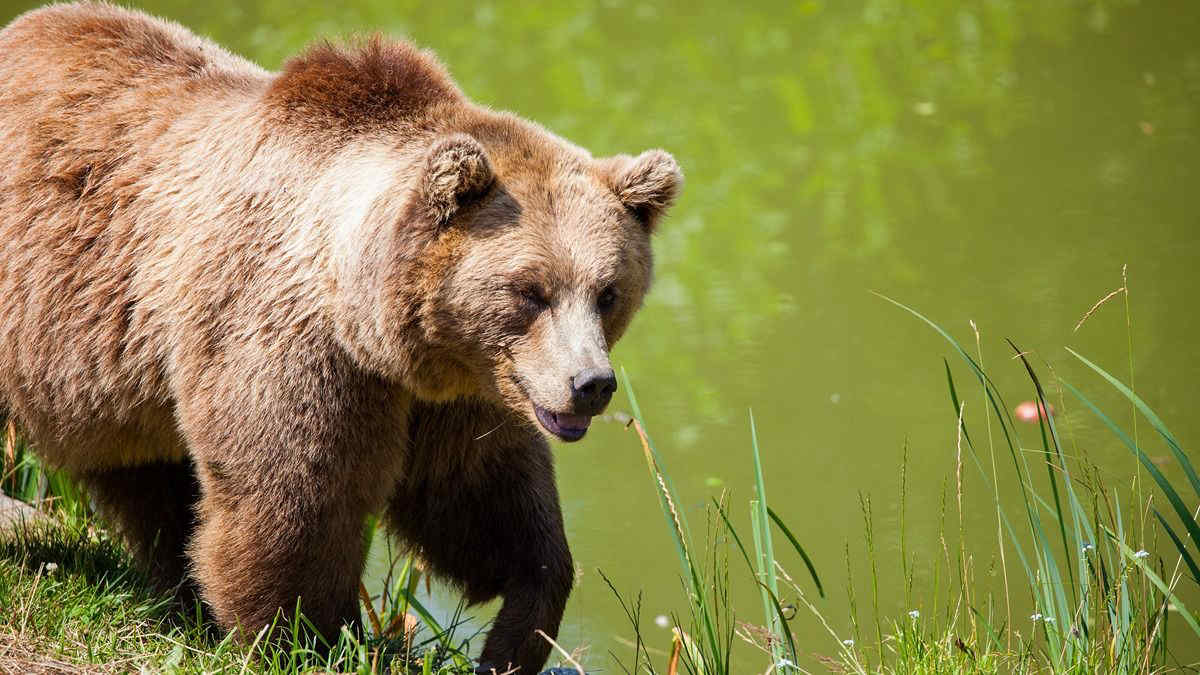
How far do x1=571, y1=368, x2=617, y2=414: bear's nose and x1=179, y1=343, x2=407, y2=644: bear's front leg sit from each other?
659 mm

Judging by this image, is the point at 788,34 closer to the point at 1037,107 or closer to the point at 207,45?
the point at 1037,107

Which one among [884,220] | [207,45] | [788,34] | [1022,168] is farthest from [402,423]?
[788,34]

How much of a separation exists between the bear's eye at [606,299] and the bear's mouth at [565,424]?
0.33m

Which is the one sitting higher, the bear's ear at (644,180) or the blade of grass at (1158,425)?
the bear's ear at (644,180)

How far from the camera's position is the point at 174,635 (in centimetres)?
469

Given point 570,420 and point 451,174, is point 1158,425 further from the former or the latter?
point 451,174

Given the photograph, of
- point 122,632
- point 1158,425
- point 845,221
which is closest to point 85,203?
point 122,632

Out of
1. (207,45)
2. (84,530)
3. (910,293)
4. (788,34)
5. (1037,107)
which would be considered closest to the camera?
(207,45)

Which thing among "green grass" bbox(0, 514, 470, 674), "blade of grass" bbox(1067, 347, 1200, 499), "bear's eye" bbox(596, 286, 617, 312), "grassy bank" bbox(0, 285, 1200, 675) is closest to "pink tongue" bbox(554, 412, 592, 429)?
"grassy bank" bbox(0, 285, 1200, 675)

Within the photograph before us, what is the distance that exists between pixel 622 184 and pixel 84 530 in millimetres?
2938

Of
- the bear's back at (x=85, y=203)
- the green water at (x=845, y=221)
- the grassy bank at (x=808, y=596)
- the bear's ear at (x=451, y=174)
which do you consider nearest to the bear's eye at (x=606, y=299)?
the grassy bank at (x=808, y=596)

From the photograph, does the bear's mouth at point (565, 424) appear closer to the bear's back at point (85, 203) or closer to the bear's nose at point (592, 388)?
the bear's nose at point (592, 388)

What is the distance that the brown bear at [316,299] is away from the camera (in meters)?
3.95

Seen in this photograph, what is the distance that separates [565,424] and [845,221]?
238 inches
